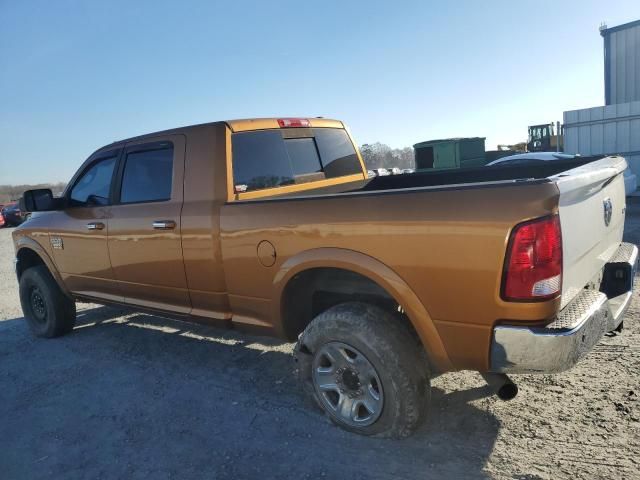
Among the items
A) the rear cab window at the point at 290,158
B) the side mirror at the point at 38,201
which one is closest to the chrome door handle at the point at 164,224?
the rear cab window at the point at 290,158

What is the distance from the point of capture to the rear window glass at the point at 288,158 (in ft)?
11.8

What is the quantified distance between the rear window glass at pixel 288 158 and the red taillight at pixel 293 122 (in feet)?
0.28

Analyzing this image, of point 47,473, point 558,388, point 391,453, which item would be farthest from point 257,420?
point 558,388

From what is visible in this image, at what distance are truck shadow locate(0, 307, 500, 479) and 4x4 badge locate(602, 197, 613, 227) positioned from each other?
4.59 ft

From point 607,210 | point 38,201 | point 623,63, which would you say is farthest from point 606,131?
point 38,201

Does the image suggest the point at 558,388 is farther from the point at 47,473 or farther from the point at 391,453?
the point at 47,473

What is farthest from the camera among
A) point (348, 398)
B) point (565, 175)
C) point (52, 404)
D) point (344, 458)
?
point (52, 404)

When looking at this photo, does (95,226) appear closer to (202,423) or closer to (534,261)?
(202,423)

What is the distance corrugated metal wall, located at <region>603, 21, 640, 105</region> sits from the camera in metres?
19.1

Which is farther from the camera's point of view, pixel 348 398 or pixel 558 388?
pixel 558 388

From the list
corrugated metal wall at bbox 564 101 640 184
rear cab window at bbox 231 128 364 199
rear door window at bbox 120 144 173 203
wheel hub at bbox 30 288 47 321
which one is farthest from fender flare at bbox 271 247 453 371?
corrugated metal wall at bbox 564 101 640 184

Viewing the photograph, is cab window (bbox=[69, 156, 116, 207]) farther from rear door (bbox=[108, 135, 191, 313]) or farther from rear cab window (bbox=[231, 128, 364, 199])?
rear cab window (bbox=[231, 128, 364, 199])

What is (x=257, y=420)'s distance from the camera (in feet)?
10.5

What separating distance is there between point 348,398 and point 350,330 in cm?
47
